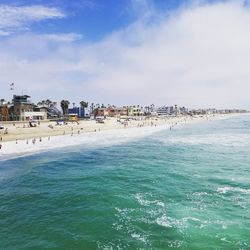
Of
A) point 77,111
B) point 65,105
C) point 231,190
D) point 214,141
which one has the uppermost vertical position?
point 65,105

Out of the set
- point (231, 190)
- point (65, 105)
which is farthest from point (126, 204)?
point (65, 105)

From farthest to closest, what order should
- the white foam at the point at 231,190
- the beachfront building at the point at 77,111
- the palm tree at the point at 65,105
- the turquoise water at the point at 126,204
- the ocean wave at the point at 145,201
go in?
the palm tree at the point at 65,105 < the beachfront building at the point at 77,111 < the white foam at the point at 231,190 < the ocean wave at the point at 145,201 < the turquoise water at the point at 126,204

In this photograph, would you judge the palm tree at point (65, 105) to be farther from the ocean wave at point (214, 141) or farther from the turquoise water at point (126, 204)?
the turquoise water at point (126, 204)

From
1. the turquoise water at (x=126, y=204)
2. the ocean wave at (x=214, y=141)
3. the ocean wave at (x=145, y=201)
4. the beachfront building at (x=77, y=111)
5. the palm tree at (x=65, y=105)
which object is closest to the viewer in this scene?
the turquoise water at (x=126, y=204)

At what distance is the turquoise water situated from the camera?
22500mm

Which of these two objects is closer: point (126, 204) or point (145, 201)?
point (126, 204)

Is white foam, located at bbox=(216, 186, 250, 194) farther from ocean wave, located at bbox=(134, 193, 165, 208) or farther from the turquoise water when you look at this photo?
ocean wave, located at bbox=(134, 193, 165, 208)

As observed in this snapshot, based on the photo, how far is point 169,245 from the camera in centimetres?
2147

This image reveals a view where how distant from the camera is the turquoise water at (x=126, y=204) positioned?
22500 mm

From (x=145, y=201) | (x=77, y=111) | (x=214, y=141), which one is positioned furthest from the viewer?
(x=77, y=111)

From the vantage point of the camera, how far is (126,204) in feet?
96.9

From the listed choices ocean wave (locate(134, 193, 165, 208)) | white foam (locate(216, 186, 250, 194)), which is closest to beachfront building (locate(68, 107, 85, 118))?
white foam (locate(216, 186, 250, 194))

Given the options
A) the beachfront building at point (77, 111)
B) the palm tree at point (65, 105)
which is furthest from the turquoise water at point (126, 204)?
the palm tree at point (65, 105)

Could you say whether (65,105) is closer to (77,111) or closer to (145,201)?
(77,111)
